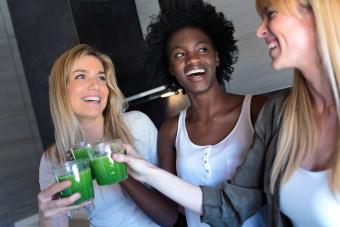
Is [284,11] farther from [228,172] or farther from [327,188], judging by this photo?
[228,172]

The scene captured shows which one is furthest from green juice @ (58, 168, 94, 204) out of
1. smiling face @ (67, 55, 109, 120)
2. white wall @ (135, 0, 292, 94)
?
white wall @ (135, 0, 292, 94)

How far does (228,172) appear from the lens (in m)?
1.33

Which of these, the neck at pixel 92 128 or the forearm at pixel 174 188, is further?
the neck at pixel 92 128

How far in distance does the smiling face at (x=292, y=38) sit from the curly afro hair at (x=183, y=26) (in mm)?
671

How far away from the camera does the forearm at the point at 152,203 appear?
145 centimetres

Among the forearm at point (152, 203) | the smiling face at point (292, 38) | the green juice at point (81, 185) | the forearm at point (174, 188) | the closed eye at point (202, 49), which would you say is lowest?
the forearm at point (152, 203)

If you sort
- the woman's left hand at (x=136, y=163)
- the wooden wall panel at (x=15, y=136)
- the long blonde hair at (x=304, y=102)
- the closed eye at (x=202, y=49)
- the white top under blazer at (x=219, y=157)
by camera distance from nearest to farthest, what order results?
the long blonde hair at (x=304, y=102) < the woman's left hand at (x=136, y=163) < the white top under blazer at (x=219, y=157) < the closed eye at (x=202, y=49) < the wooden wall panel at (x=15, y=136)

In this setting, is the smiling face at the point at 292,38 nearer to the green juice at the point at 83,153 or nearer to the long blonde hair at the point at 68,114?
the green juice at the point at 83,153

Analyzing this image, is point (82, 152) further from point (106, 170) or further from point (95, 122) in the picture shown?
point (95, 122)

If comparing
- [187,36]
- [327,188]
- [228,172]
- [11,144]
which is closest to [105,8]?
[187,36]

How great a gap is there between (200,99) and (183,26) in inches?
13.7

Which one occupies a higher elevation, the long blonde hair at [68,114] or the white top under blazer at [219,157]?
the long blonde hair at [68,114]

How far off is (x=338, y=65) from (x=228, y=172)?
22.9 inches

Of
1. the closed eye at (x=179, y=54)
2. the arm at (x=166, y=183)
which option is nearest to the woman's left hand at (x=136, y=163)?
the arm at (x=166, y=183)
